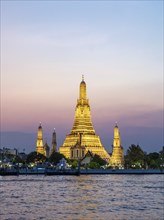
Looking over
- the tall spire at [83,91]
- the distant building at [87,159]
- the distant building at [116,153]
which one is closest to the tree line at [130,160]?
the distant building at [87,159]

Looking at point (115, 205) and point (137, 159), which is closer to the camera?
point (115, 205)

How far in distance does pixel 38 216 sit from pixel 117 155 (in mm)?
143486

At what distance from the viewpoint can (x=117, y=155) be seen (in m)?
179

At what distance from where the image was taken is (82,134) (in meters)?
165

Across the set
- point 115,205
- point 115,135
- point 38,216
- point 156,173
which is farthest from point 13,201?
point 115,135

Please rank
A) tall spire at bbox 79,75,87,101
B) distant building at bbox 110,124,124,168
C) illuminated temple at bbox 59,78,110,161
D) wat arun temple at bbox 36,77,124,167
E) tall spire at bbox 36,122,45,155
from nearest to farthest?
1. wat arun temple at bbox 36,77,124,167
2. illuminated temple at bbox 59,78,110,161
3. tall spire at bbox 79,75,87,101
4. distant building at bbox 110,124,124,168
5. tall spire at bbox 36,122,45,155

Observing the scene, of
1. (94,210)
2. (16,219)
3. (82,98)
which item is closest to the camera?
(16,219)

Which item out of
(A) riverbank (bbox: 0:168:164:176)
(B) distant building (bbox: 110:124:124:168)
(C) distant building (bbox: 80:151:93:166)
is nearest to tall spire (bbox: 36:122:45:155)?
(B) distant building (bbox: 110:124:124:168)

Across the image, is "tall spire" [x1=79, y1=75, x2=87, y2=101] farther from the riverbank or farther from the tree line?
the riverbank

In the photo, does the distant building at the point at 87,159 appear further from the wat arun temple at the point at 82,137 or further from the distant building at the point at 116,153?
the distant building at the point at 116,153

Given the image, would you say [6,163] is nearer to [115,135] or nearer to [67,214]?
[115,135]

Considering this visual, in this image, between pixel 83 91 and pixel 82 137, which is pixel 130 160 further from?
pixel 83 91

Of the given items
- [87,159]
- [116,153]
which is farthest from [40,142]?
[87,159]

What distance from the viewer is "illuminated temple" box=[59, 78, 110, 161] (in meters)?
165
